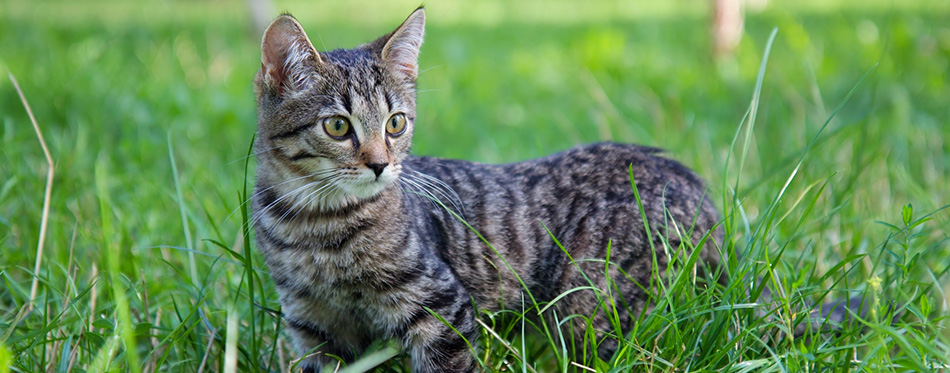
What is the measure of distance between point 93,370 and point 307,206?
84cm

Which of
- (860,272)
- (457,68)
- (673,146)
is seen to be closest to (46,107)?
(457,68)

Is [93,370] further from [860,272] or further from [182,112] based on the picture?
[182,112]

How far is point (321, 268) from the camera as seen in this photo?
8.04 ft

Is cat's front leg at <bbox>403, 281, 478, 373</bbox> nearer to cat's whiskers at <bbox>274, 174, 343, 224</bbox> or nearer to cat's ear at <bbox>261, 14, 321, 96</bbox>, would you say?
cat's whiskers at <bbox>274, 174, 343, 224</bbox>

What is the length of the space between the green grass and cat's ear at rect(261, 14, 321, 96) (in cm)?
36

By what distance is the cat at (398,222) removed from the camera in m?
2.45

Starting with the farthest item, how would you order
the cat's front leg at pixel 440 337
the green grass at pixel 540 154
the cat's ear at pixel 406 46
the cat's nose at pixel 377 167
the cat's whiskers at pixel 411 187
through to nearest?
the cat's ear at pixel 406 46, the cat's whiskers at pixel 411 187, the cat's front leg at pixel 440 337, the cat's nose at pixel 377 167, the green grass at pixel 540 154

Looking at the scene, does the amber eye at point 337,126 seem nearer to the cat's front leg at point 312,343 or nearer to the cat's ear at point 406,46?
the cat's ear at point 406,46

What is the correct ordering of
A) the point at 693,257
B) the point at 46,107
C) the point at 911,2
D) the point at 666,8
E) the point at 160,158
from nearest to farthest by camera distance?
the point at 693,257
the point at 160,158
the point at 46,107
the point at 911,2
the point at 666,8

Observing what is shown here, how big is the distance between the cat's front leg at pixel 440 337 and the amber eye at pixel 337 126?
64cm

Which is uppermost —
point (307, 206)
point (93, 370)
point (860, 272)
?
point (307, 206)

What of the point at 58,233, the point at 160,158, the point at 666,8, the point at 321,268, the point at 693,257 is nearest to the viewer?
the point at 693,257

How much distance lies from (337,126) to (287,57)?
12.6 inches

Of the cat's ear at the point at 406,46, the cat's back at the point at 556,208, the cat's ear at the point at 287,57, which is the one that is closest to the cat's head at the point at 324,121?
the cat's ear at the point at 287,57
